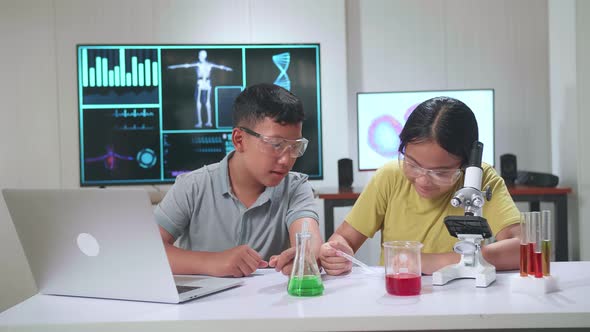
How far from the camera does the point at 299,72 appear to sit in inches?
187

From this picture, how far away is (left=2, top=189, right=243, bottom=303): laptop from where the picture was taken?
1343mm

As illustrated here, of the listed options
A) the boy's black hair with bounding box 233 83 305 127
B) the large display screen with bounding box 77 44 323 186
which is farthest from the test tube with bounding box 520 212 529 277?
the large display screen with bounding box 77 44 323 186

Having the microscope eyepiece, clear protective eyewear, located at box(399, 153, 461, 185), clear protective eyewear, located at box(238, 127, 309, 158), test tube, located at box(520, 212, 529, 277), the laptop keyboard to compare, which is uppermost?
clear protective eyewear, located at box(238, 127, 309, 158)

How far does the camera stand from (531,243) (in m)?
1.47

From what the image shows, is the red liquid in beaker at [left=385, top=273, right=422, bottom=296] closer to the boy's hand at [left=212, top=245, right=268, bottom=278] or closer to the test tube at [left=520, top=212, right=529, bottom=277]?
the test tube at [left=520, top=212, right=529, bottom=277]

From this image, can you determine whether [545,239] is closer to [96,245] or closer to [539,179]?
[96,245]

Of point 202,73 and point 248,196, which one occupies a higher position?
point 202,73

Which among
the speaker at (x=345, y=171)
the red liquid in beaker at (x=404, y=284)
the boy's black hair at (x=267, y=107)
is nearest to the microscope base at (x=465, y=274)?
the red liquid in beaker at (x=404, y=284)

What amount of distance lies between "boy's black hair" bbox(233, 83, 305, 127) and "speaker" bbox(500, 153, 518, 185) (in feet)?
9.45

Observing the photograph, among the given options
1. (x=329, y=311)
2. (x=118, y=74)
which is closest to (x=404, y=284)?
(x=329, y=311)

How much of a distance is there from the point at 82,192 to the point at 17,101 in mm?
3740

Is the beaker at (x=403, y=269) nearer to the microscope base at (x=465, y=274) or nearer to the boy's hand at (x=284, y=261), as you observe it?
the microscope base at (x=465, y=274)

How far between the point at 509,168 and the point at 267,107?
3003mm

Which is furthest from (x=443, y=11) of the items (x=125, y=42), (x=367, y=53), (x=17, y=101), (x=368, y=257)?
(x=17, y=101)
